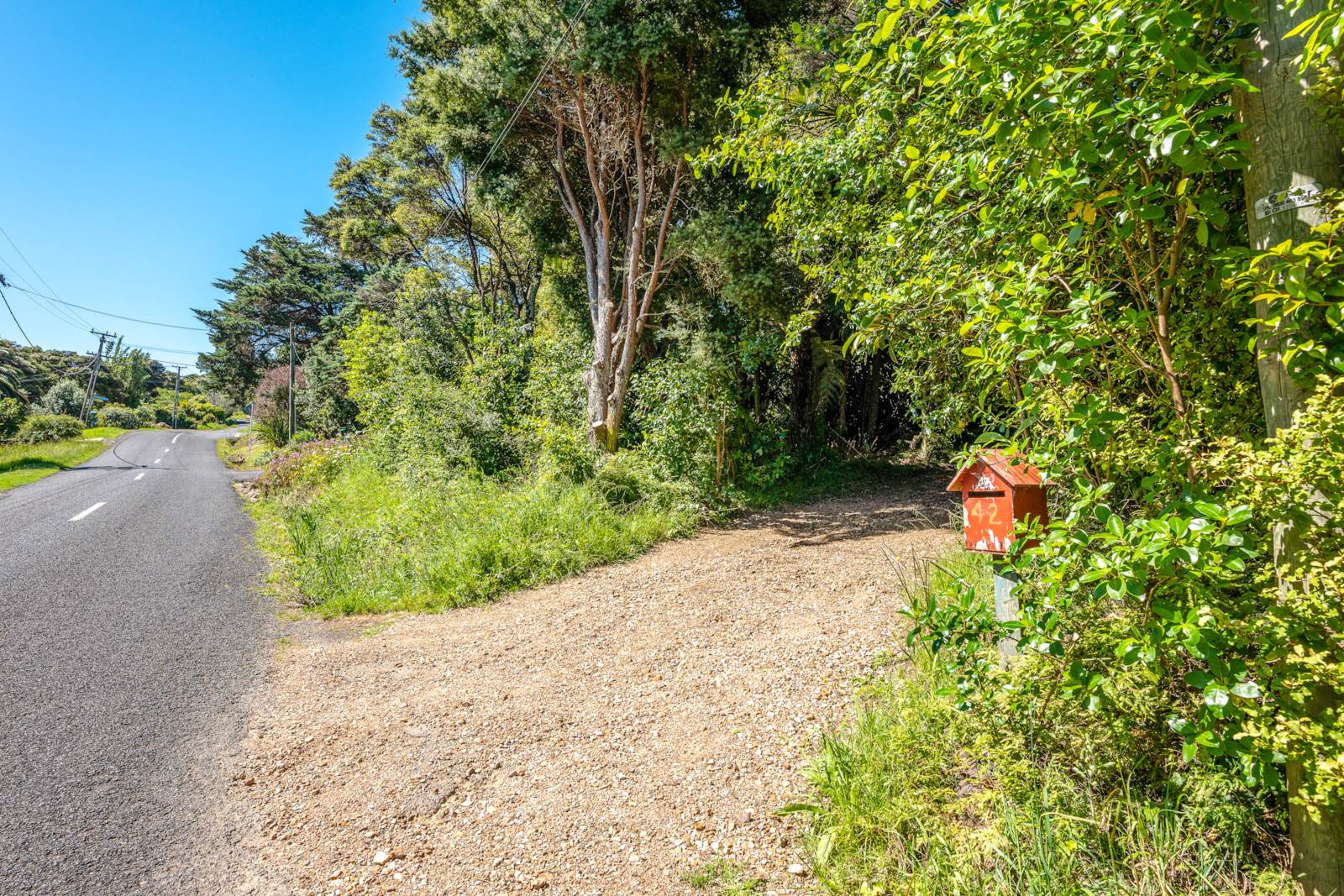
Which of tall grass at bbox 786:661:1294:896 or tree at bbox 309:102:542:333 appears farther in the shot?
tree at bbox 309:102:542:333

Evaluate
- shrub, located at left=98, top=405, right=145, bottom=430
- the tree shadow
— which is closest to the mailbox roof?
the tree shadow

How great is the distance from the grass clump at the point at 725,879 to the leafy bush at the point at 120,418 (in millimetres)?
51068

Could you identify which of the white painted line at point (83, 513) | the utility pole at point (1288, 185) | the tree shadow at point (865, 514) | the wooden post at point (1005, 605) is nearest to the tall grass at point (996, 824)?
the utility pole at point (1288, 185)

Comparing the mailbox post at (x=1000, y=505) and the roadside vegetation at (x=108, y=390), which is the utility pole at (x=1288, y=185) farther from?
the roadside vegetation at (x=108, y=390)

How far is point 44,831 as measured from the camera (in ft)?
8.10

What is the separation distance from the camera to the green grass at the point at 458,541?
557 cm

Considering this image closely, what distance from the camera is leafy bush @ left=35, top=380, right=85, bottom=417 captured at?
35.2 metres

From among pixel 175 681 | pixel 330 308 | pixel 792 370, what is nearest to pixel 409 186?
pixel 792 370

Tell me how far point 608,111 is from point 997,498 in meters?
8.57

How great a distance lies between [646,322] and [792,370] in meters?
2.70

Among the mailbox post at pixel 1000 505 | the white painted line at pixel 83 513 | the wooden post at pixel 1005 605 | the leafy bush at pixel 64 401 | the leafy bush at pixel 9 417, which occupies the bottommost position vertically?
the white painted line at pixel 83 513

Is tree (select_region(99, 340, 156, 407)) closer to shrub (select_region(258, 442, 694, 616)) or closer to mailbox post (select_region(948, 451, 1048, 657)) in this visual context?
shrub (select_region(258, 442, 694, 616))

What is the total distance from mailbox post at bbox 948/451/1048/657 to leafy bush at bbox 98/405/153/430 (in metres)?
51.7

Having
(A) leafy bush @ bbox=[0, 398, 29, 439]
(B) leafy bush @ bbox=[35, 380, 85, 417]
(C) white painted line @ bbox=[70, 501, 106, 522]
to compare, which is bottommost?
(C) white painted line @ bbox=[70, 501, 106, 522]
